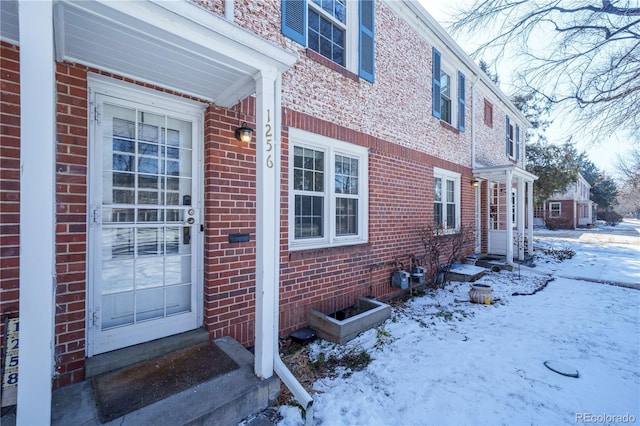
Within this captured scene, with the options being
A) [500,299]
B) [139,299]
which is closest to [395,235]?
[500,299]

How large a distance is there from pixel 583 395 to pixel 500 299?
3.12 meters

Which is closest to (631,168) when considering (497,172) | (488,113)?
(488,113)

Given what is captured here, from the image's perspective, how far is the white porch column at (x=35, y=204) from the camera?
1582mm

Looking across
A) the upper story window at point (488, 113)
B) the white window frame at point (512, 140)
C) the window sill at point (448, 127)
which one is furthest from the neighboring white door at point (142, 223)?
the white window frame at point (512, 140)

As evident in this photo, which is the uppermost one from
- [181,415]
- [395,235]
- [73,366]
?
[395,235]

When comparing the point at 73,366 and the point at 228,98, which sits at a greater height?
the point at 228,98

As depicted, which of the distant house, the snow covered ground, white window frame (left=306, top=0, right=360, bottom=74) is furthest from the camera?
the distant house

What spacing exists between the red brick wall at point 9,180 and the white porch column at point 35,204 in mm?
842

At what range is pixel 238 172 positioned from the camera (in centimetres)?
338

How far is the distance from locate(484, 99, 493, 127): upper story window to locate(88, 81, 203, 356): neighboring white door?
995cm

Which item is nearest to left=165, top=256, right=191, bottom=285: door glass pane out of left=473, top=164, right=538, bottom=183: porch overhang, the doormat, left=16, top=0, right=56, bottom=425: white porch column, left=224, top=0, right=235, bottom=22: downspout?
the doormat

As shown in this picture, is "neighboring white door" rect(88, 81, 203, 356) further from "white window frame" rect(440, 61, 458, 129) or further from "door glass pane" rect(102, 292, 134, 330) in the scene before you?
"white window frame" rect(440, 61, 458, 129)

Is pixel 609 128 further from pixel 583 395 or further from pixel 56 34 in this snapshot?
pixel 56 34

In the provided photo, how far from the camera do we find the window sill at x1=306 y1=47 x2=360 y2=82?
13.7 feet
